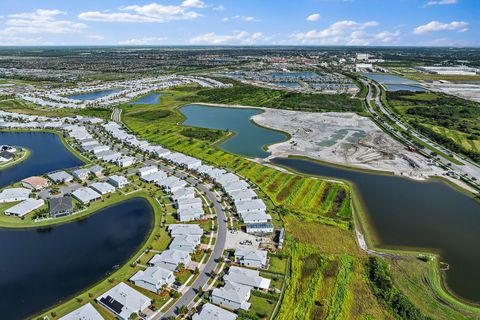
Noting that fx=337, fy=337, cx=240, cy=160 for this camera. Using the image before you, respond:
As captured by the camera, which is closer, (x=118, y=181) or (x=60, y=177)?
(x=118, y=181)

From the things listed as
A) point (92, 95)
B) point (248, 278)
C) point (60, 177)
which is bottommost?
point (248, 278)

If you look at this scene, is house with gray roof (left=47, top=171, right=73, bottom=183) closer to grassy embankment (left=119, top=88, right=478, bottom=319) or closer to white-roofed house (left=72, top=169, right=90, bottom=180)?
white-roofed house (left=72, top=169, right=90, bottom=180)

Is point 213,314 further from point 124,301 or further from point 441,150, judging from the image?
point 441,150

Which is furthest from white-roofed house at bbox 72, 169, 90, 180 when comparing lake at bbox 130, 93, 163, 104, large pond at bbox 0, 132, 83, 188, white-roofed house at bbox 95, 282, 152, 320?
lake at bbox 130, 93, 163, 104

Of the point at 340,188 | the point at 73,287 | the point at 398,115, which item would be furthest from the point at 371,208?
the point at 398,115

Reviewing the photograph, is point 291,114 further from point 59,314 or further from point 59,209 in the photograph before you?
point 59,314

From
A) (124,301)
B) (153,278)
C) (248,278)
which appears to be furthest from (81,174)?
(248,278)

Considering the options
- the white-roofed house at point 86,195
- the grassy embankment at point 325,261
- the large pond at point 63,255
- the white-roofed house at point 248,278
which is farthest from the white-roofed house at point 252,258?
the white-roofed house at point 86,195
